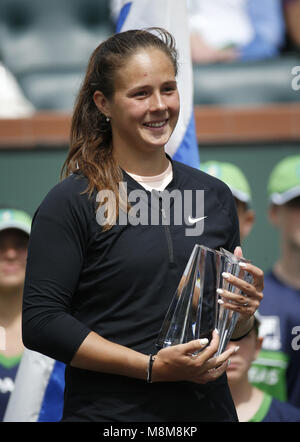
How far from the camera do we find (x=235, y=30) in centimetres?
496

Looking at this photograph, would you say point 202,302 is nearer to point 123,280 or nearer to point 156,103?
point 123,280

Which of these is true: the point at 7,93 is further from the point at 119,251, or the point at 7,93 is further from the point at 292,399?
the point at 119,251

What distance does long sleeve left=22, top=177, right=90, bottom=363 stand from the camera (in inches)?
69.5

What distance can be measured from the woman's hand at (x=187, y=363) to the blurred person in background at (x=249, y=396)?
3.66 feet

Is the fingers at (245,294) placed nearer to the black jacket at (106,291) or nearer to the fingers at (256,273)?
the fingers at (256,273)

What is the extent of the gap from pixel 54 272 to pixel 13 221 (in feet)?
5.94

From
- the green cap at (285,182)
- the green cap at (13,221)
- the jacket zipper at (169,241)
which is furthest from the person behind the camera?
the green cap at (285,182)

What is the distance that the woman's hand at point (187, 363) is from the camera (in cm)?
172

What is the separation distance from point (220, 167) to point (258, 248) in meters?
0.58

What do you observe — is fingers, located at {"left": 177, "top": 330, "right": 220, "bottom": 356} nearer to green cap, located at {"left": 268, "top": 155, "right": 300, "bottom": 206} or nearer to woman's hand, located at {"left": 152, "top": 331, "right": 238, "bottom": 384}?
woman's hand, located at {"left": 152, "top": 331, "right": 238, "bottom": 384}

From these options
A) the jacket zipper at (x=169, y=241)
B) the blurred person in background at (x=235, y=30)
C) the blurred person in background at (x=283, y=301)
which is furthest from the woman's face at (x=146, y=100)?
the blurred person in background at (x=235, y=30)

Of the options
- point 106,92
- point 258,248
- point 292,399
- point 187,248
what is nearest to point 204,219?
point 187,248

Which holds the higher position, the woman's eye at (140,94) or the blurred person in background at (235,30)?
the blurred person in background at (235,30)

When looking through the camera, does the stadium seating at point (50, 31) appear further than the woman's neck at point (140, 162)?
Yes
